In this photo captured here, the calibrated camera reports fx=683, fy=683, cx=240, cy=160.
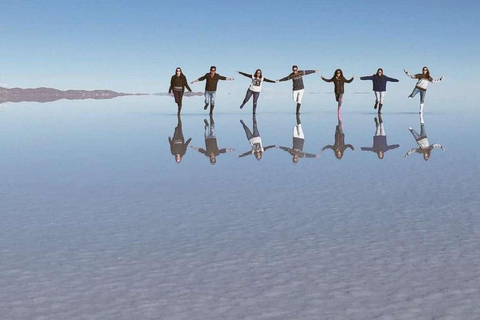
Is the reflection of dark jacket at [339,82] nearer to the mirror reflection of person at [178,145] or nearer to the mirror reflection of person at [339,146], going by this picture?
the mirror reflection of person at [339,146]

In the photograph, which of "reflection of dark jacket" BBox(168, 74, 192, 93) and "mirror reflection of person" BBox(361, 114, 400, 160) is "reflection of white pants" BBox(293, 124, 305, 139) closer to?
"mirror reflection of person" BBox(361, 114, 400, 160)

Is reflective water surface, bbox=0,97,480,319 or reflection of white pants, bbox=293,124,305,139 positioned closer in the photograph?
reflective water surface, bbox=0,97,480,319

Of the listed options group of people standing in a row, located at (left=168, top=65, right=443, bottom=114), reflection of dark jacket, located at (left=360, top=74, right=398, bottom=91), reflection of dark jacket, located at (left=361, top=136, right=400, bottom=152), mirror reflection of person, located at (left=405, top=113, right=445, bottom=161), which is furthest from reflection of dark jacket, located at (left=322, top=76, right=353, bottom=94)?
reflection of dark jacket, located at (left=361, top=136, right=400, bottom=152)

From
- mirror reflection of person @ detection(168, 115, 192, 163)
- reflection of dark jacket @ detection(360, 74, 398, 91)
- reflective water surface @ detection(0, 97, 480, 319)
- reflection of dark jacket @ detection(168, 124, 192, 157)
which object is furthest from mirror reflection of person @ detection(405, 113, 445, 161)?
reflection of dark jacket @ detection(360, 74, 398, 91)

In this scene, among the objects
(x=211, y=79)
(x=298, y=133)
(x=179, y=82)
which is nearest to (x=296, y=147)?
(x=298, y=133)

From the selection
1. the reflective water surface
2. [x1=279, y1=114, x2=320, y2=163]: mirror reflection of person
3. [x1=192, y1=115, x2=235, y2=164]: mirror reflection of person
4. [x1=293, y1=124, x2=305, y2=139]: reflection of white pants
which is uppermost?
[x1=293, y1=124, x2=305, y2=139]: reflection of white pants

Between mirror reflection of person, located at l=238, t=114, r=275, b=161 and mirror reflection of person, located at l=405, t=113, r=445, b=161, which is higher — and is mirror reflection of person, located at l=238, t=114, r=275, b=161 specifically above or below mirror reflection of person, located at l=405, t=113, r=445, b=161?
below

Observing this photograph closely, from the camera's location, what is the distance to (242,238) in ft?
24.1

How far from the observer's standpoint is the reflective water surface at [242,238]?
17.1 feet

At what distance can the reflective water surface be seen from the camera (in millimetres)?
5215

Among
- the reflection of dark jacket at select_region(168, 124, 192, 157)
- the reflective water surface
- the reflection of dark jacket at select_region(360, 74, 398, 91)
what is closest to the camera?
the reflective water surface

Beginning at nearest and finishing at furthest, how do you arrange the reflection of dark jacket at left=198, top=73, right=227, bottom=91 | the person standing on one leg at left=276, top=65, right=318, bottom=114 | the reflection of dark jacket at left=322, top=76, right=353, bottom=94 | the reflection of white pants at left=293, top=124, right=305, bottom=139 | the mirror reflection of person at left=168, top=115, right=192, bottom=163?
the mirror reflection of person at left=168, top=115, right=192, bottom=163 < the reflection of white pants at left=293, top=124, right=305, bottom=139 < the reflection of dark jacket at left=198, top=73, right=227, bottom=91 < the person standing on one leg at left=276, top=65, right=318, bottom=114 < the reflection of dark jacket at left=322, top=76, right=353, bottom=94

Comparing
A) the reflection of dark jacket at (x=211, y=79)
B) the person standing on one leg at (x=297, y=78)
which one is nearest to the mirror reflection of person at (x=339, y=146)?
the person standing on one leg at (x=297, y=78)

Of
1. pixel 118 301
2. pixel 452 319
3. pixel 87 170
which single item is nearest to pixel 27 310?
pixel 118 301
